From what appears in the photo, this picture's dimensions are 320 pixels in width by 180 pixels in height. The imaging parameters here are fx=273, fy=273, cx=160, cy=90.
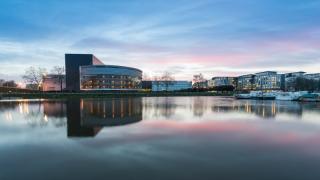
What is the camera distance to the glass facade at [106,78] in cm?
12094

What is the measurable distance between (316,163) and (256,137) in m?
4.60

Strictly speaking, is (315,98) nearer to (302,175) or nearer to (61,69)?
(302,175)

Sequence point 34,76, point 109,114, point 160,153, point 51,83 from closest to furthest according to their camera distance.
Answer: point 160,153
point 109,114
point 34,76
point 51,83

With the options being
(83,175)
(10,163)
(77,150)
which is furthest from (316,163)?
(10,163)

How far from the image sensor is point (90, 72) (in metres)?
121

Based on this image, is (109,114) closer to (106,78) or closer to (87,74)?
(87,74)

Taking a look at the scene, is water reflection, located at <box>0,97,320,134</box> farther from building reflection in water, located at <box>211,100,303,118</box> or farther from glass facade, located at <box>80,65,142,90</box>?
glass facade, located at <box>80,65,142,90</box>

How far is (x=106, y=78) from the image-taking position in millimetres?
125125

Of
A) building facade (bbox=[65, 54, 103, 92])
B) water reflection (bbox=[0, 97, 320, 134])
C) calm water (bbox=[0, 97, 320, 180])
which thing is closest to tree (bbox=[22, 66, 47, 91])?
building facade (bbox=[65, 54, 103, 92])

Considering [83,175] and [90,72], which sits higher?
[90,72]

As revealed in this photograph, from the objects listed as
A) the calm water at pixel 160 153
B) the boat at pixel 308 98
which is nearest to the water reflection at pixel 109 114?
the calm water at pixel 160 153

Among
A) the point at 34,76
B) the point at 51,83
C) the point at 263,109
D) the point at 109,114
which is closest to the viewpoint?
the point at 109,114

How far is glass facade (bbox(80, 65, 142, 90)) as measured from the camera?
121 metres

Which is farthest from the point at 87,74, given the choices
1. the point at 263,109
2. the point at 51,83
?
the point at 263,109
